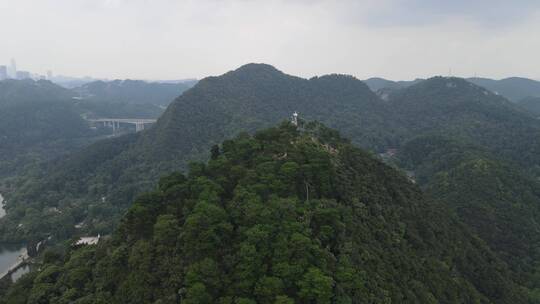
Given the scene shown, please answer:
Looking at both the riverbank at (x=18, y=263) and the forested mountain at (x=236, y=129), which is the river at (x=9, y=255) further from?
the forested mountain at (x=236, y=129)

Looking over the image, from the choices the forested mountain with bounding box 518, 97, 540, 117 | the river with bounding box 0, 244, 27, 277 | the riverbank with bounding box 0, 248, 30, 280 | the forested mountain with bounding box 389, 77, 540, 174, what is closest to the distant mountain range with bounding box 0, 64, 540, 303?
the forested mountain with bounding box 389, 77, 540, 174

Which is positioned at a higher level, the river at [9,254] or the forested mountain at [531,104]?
the forested mountain at [531,104]

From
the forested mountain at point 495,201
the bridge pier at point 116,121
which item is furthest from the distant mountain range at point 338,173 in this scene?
the bridge pier at point 116,121

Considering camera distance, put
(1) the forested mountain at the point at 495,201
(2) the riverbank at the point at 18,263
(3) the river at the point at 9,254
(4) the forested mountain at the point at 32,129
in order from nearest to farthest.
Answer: (2) the riverbank at the point at 18,263, (1) the forested mountain at the point at 495,201, (3) the river at the point at 9,254, (4) the forested mountain at the point at 32,129

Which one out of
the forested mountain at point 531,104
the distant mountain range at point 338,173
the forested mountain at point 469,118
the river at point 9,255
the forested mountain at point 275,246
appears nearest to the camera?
the forested mountain at point 275,246

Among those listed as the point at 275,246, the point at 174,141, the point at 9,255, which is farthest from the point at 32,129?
the point at 275,246

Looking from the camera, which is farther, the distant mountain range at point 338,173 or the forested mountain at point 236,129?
the forested mountain at point 236,129

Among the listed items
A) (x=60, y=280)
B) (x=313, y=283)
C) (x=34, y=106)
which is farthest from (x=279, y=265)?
(x=34, y=106)

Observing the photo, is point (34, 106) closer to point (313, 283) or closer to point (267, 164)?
point (267, 164)
